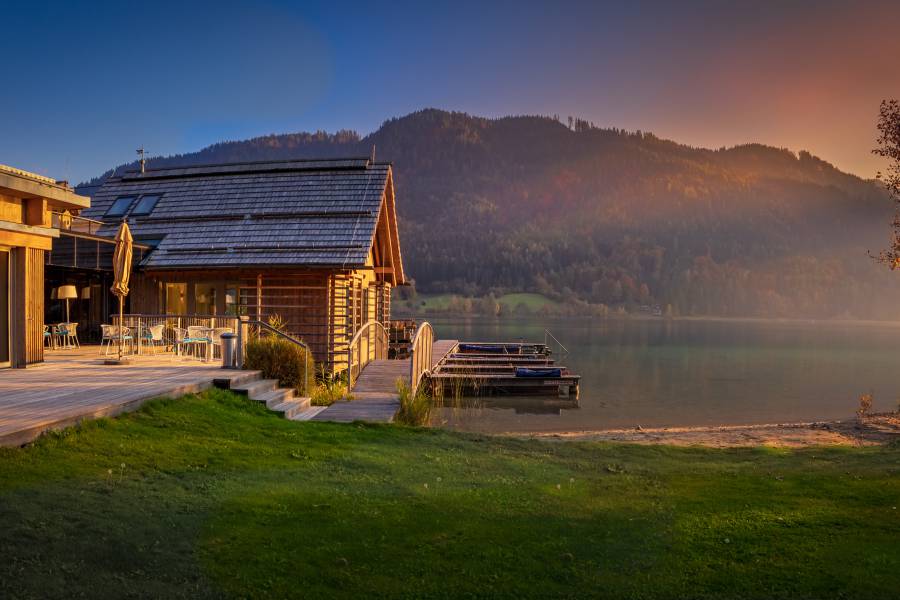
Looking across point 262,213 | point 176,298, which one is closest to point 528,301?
point 262,213

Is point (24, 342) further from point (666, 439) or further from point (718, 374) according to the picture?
point (718, 374)

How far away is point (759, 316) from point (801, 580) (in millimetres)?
176875

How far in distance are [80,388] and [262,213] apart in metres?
12.6

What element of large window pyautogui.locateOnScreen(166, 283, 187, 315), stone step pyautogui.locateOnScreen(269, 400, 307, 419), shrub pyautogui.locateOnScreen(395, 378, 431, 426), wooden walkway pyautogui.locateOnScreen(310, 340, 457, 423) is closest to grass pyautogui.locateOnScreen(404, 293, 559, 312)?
large window pyautogui.locateOnScreen(166, 283, 187, 315)

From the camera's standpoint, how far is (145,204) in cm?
2475

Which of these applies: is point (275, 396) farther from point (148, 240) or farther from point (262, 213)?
point (148, 240)

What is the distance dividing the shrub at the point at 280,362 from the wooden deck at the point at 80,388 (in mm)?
847

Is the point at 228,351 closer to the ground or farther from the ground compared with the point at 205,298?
closer to the ground

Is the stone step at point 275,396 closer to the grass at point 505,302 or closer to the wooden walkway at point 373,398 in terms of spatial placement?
the wooden walkway at point 373,398

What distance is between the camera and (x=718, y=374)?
42.4 meters

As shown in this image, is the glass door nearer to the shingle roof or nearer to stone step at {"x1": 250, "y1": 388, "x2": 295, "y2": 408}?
stone step at {"x1": 250, "y1": 388, "x2": 295, "y2": 408}

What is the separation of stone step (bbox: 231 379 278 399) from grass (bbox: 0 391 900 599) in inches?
105

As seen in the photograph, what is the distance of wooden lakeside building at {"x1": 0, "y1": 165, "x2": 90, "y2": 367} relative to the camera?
13.2 m

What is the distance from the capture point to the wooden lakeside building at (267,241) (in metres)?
21.0
